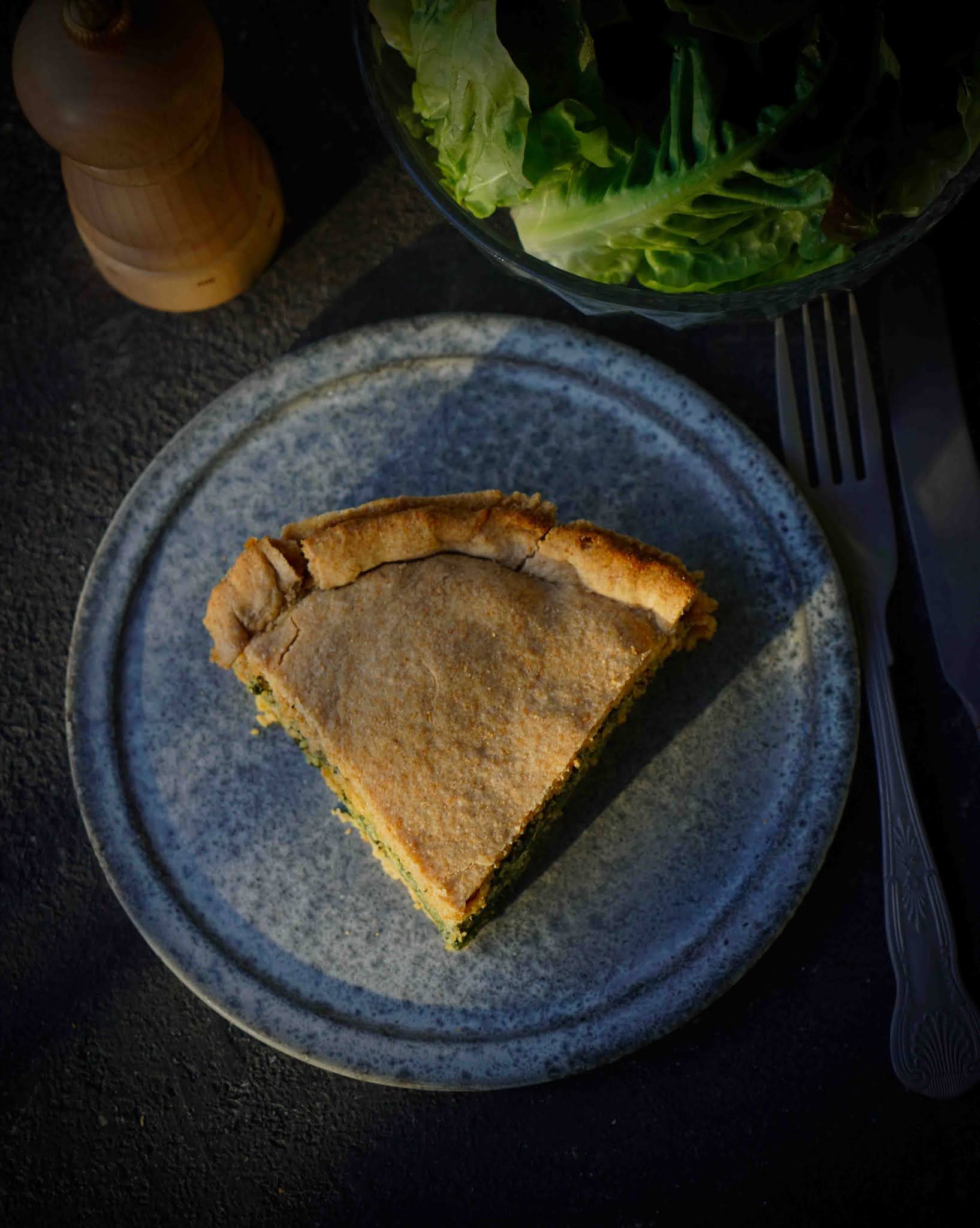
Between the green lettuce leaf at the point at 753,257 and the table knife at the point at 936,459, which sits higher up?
the green lettuce leaf at the point at 753,257

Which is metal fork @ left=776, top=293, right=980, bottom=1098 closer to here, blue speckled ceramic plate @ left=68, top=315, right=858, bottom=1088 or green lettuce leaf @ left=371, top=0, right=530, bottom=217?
blue speckled ceramic plate @ left=68, top=315, right=858, bottom=1088

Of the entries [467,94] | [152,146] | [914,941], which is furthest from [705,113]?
[914,941]

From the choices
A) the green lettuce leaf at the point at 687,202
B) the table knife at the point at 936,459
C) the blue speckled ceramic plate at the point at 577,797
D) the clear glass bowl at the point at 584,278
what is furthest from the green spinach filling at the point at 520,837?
the green lettuce leaf at the point at 687,202

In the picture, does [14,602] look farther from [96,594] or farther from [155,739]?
[155,739]

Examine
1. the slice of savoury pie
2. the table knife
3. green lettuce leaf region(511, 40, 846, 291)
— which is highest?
green lettuce leaf region(511, 40, 846, 291)

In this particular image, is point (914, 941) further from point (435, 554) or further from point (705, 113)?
point (705, 113)

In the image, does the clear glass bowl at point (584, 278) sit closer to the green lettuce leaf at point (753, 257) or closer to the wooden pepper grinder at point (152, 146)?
the green lettuce leaf at point (753, 257)

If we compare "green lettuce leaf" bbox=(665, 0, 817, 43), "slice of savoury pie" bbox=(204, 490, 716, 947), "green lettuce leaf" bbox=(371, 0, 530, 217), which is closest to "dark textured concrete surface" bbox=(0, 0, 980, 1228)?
"green lettuce leaf" bbox=(371, 0, 530, 217)
